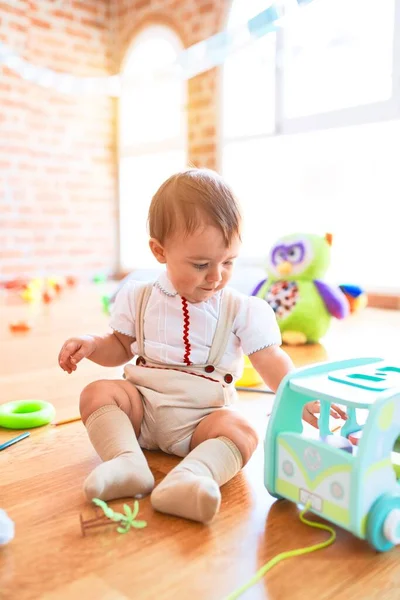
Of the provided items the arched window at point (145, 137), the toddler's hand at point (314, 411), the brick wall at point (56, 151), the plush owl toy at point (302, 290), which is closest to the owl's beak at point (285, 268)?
the plush owl toy at point (302, 290)

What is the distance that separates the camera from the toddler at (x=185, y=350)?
2.61 feet

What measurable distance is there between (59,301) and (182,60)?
1.28 metres

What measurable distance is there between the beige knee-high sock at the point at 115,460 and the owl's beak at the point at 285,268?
119cm

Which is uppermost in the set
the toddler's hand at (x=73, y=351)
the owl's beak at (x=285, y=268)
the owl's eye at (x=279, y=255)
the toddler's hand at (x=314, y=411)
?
the owl's eye at (x=279, y=255)

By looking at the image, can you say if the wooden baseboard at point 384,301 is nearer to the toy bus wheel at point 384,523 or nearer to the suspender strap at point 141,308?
the suspender strap at point 141,308

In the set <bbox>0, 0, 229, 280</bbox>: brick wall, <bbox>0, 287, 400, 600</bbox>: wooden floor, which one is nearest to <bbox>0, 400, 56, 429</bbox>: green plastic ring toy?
<bbox>0, 287, 400, 600</bbox>: wooden floor

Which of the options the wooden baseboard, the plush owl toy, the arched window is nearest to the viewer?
the plush owl toy

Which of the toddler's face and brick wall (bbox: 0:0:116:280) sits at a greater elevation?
brick wall (bbox: 0:0:116:280)

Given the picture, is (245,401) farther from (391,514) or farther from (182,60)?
(182,60)

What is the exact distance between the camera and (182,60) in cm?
234

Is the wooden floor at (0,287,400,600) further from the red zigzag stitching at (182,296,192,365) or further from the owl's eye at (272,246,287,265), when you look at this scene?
the owl's eye at (272,246,287,265)

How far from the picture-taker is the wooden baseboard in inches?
101

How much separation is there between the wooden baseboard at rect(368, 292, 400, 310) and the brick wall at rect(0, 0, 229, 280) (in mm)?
1239

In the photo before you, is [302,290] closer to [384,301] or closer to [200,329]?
[384,301]
